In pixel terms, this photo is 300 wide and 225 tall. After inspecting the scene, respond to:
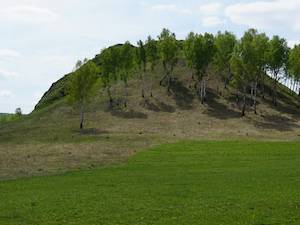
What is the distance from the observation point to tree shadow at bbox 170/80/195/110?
12188 cm

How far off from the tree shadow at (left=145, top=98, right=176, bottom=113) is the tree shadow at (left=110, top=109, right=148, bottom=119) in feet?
15.2

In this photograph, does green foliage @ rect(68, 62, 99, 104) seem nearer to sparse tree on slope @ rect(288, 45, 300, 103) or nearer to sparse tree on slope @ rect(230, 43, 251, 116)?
sparse tree on slope @ rect(230, 43, 251, 116)

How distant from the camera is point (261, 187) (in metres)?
38.9

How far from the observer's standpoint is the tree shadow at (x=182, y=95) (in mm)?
121875

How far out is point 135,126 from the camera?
340 ft

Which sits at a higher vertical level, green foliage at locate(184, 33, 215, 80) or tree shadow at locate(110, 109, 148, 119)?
green foliage at locate(184, 33, 215, 80)

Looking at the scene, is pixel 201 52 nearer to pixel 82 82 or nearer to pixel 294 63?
pixel 294 63

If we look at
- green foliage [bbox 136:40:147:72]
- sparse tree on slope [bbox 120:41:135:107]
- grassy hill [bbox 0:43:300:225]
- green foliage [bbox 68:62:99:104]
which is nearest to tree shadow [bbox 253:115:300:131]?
grassy hill [bbox 0:43:300:225]

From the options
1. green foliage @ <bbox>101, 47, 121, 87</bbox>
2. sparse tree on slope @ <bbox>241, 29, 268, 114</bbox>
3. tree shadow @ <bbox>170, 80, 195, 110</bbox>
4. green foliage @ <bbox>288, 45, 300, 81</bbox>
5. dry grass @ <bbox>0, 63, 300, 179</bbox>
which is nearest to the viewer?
dry grass @ <bbox>0, 63, 300, 179</bbox>

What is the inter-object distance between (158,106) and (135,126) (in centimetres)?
1940

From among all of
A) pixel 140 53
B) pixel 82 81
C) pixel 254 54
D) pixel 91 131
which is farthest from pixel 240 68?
pixel 91 131

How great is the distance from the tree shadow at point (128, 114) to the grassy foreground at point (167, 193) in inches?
2048

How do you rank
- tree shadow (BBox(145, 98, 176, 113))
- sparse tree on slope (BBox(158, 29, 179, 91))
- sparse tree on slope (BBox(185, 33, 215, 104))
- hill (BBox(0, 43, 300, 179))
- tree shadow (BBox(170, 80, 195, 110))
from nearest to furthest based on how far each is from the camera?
1. hill (BBox(0, 43, 300, 179))
2. tree shadow (BBox(145, 98, 176, 113))
3. sparse tree on slope (BBox(185, 33, 215, 104))
4. tree shadow (BBox(170, 80, 195, 110))
5. sparse tree on slope (BBox(158, 29, 179, 91))

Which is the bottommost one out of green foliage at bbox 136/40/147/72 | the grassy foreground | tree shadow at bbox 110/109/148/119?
the grassy foreground
